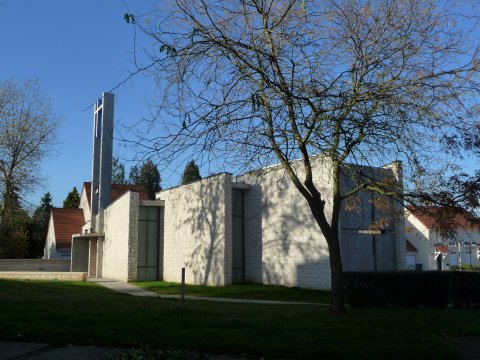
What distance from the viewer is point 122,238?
29.8m

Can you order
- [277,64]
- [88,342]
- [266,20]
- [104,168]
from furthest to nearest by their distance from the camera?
[104,168]
[266,20]
[277,64]
[88,342]

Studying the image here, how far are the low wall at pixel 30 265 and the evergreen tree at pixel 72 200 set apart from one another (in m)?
27.0

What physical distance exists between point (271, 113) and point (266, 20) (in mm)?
1992

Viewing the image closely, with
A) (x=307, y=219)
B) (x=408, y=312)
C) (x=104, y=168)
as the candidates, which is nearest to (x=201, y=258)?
(x=307, y=219)

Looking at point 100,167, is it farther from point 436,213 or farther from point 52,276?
point 436,213

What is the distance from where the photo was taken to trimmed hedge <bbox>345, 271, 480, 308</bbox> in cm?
1484

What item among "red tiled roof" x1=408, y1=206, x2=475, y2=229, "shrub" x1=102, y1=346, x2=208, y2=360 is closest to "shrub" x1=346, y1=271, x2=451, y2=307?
"red tiled roof" x1=408, y1=206, x2=475, y2=229

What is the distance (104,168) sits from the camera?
34.0 metres

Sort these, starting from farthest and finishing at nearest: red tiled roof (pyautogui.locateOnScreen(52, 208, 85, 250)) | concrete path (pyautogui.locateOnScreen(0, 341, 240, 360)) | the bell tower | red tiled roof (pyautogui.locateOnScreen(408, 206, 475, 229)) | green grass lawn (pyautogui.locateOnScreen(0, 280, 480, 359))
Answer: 1. red tiled roof (pyautogui.locateOnScreen(52, 208, 85, 250))
2. the bell tower
3. red tiled roof (pyautogui.locateOnScreen(408, 206, 475, 229))
4. green grass lawn (pyautogui.locateOnScreen(0, 280, 480, 359))
5. concrete path (pyautogui.locateOnScreen(0, 341, 240, 360))

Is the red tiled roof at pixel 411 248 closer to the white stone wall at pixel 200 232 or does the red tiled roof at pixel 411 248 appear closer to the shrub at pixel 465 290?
the white stone wall at pixel 200 232

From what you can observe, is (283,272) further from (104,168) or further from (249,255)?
(104,168)

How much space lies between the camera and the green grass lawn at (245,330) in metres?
7.61

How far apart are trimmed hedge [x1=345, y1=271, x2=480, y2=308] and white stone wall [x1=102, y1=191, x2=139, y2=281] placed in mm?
16123

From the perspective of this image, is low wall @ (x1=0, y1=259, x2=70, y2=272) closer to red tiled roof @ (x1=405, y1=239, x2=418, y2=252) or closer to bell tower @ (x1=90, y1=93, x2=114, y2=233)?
bell tower @ (x1=90, y1=93, x2=114, y2=233)
